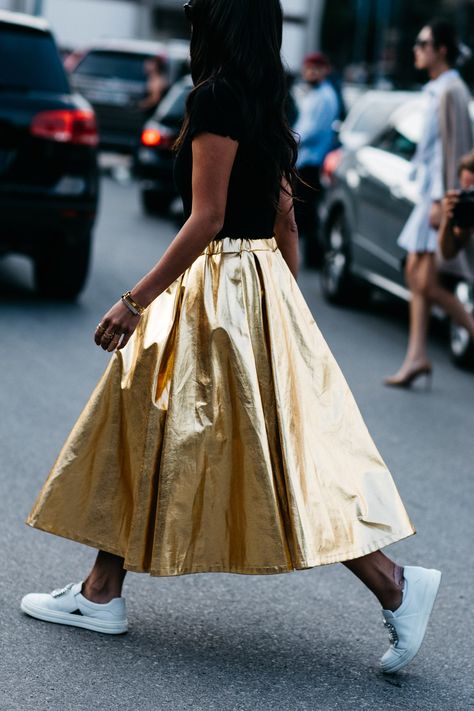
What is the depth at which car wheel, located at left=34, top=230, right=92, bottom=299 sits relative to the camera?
9.11 m

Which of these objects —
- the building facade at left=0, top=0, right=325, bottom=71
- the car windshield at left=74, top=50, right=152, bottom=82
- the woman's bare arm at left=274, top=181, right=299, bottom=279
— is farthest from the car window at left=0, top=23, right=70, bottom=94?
the building facade at left=0, top=0, right=325, bottom=71

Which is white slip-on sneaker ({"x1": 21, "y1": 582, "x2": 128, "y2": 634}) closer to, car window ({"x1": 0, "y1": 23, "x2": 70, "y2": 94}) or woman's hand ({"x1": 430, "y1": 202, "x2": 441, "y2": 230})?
woman's hand ({"x1": 430, "y1": 202, "x2": 441, "y2": 230})

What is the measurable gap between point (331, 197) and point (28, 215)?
113 inches

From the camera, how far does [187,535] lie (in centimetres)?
351

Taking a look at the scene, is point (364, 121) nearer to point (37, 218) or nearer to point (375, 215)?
point (375, 215)

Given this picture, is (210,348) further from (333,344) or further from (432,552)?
(333,344)

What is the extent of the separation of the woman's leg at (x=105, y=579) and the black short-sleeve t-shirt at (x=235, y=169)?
96 centimetres

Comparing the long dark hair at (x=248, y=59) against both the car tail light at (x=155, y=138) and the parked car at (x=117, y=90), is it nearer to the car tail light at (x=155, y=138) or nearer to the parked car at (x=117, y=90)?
the car tail light at (x=155, y=138)

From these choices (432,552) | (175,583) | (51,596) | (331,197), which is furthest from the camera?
(331,197)

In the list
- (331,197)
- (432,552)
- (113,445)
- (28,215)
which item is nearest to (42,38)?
(28,215)

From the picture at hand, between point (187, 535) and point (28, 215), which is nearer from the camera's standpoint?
point (187, 535)

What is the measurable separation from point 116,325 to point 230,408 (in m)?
0.36

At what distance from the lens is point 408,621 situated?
3668 millimetres

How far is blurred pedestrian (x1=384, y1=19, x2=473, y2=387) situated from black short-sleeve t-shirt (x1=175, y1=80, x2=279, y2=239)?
3911 mm
